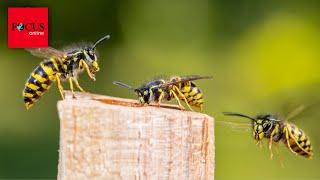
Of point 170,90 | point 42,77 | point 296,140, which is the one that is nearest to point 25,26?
point 296,140

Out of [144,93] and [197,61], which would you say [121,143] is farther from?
[197,61]

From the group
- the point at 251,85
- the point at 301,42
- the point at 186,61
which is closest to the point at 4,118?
the point at 186,61

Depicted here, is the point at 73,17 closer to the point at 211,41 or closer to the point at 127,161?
the point at 211,41

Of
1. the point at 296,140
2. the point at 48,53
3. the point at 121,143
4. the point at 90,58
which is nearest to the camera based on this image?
the point at 121,143

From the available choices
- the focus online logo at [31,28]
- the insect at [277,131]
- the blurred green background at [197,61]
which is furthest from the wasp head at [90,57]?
the focus online logo at [31,28]

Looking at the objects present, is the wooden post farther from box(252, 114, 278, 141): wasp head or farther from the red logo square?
the red logo square

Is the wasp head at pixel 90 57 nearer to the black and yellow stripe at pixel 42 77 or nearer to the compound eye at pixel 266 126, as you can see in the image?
the black and yellow stripe at pixel 42 77
